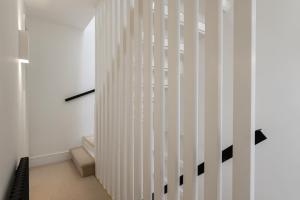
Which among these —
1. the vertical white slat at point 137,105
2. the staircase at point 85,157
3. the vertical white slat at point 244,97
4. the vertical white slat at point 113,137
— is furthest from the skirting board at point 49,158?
the vertical white slat at point 244,97

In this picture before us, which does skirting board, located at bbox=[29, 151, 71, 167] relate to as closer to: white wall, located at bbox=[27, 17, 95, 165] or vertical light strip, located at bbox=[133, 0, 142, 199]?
white wall, located at bbox=[27, 17, 95, 165]

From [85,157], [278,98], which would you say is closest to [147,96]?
[278,98]

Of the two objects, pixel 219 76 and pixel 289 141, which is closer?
pixel 219 76

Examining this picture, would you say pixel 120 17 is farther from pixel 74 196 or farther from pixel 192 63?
pixel 74 196

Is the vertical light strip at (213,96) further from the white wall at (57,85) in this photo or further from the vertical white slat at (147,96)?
the white wall at (57,85)

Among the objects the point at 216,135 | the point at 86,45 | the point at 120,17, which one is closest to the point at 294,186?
the point at 216,135

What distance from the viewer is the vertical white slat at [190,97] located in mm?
924

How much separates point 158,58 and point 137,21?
1.51 feet

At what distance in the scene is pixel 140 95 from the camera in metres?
1.44

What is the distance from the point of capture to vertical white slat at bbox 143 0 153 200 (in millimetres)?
1322

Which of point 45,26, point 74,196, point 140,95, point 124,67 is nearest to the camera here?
point 140,95

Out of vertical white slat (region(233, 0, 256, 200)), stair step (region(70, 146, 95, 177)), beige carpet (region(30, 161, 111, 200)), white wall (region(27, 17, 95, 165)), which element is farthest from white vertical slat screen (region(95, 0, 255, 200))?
white wall (region(27, 17, 95, 165))

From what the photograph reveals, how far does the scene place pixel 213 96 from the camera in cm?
84

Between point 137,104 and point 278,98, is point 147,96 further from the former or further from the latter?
point 278,98
